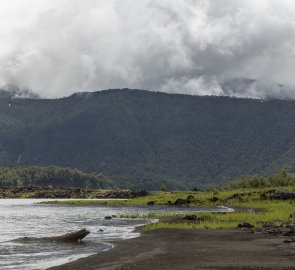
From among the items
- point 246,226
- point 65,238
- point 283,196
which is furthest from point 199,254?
point 283,196

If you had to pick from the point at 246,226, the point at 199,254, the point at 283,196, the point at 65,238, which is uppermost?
the point at 283,196

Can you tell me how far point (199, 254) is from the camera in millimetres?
44406

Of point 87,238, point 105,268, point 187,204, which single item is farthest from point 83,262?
point 187,204

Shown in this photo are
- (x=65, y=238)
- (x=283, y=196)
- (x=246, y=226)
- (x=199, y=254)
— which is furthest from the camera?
(x=283, y=196)

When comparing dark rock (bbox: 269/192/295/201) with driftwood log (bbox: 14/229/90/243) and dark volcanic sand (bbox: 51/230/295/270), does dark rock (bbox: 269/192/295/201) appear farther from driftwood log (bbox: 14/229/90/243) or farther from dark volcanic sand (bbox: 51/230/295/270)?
driftwood log (bbox: 14/229/90/243)

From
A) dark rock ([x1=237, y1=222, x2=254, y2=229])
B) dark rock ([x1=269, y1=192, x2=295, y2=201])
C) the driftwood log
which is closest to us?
the driftwood log

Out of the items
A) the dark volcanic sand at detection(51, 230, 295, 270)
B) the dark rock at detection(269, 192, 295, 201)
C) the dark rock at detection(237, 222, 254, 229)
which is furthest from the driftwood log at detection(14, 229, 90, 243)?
the dark rock at detection(269, 192, 295, 201)

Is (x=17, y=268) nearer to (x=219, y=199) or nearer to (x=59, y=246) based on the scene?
(x=59, y=246)

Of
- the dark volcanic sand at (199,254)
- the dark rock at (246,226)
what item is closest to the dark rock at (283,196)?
the dark rock at (246,226)

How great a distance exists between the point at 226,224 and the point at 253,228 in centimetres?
802

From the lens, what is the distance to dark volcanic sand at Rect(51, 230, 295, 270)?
3791 centimetres

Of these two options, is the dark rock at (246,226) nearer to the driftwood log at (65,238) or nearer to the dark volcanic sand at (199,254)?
the dark volcanic sand at (199,254)

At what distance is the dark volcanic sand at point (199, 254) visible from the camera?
3791cm

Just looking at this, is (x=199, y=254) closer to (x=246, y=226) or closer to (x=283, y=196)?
(x=246, y=226)
